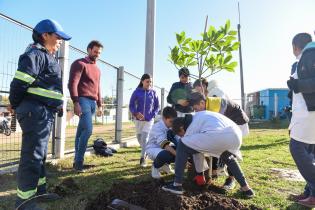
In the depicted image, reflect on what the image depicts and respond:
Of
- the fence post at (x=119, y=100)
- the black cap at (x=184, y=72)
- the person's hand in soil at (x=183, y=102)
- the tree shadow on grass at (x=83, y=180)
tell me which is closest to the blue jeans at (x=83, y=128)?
the tree shadow on grass at (x=83, y=180)

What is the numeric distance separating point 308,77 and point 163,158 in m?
2.04

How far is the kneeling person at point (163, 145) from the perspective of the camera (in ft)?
15.1

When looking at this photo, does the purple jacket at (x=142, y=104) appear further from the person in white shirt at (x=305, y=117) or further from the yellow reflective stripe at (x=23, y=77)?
the yellow reflective stripe at (x=23, y=77)

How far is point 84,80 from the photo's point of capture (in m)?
5.23

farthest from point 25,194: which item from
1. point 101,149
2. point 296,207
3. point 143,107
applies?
point 101,149

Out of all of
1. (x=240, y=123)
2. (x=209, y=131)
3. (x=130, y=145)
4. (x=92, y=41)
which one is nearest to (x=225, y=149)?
(x=209, y=131)

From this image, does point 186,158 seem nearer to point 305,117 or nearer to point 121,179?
point 121,179

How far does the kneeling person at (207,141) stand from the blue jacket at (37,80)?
4.67ft

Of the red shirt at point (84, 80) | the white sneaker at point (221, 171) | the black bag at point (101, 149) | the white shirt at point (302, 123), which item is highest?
the red shirt at point (84, 80)

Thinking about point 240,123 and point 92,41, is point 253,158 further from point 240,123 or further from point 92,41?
point 92,41

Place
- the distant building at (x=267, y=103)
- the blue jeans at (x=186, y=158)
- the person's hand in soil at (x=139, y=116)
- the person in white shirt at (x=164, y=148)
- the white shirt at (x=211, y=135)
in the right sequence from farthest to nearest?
the distant building at (x=267, y=103) < the person's hand in soil at (x=139, y=116) < the person in white shirt at (x=164, y=148) < the blue jeans at (x=186, y=158) < the white shirt at (x=211, y=135)

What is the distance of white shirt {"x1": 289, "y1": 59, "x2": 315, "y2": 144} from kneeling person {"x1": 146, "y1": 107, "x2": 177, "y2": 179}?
4.98ft

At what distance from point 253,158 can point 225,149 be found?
136 inches

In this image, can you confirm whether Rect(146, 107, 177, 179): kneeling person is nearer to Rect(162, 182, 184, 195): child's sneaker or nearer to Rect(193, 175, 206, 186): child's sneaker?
Rect(193, 175, 206, 186): child's sneaker
